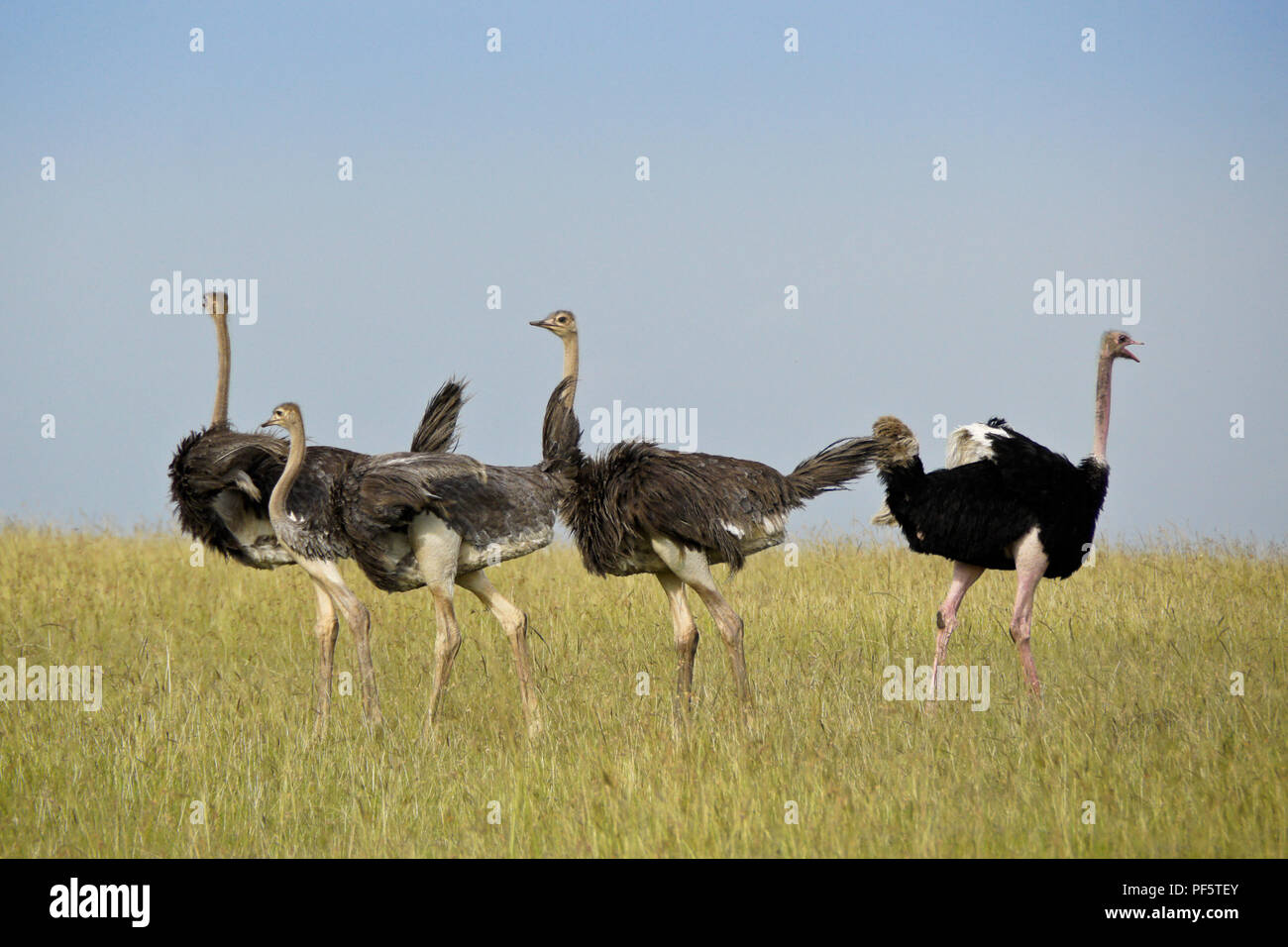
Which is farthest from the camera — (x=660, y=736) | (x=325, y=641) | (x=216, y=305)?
(x=216, y=305)

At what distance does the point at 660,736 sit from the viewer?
6.96 m

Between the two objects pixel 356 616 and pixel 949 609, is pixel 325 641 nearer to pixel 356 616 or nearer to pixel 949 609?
pixel 356 616

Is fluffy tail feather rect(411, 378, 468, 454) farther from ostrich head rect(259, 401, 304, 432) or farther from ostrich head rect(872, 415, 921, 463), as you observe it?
ostrich head rect(872, 415, 921, 463)

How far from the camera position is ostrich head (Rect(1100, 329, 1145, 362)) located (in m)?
8.62

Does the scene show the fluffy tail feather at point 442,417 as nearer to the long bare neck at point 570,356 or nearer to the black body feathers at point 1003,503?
the long bare neck at point 570,356

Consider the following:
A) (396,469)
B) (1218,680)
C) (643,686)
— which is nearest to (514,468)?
(396,469)

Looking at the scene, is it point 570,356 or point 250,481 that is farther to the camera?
point 570,356

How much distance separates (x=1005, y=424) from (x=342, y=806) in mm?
4255

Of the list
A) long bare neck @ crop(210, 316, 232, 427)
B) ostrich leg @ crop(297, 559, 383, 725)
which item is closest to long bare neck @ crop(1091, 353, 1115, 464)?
ostrich leg @ crop(297, 559, 383, 725)
